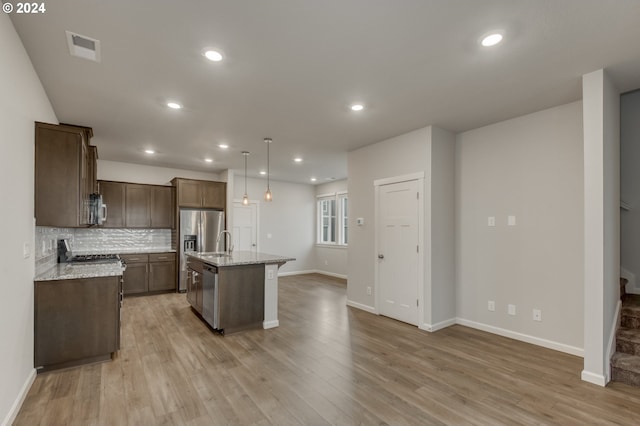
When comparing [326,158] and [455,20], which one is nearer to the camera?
[455,20]

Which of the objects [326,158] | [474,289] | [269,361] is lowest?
[269,361]

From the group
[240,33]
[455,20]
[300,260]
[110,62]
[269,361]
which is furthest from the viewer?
[300,260]

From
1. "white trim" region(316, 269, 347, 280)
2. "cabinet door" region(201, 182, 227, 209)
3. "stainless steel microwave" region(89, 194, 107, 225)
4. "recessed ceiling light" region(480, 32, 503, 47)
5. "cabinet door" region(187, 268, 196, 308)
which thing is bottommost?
"white trim" region(316, 269, 347, 280)

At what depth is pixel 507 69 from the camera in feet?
8.78

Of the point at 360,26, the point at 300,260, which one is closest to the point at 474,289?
the point at 360,26

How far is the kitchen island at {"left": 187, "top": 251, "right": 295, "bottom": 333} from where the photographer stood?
3957 millimetres

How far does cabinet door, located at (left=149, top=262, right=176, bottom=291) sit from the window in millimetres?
4188

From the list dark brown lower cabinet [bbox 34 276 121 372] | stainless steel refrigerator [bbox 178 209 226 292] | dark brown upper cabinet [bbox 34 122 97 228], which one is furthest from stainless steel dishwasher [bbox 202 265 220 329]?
stainless steel refrigerator [bbox 178 209 226 292]

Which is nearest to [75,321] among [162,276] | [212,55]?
[212,55]

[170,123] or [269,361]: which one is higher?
[170,123]

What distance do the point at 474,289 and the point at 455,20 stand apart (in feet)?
11.1

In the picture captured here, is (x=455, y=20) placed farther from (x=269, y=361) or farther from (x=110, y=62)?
(x=269, y=361)

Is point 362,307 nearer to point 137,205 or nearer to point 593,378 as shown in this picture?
Result: point 593,378

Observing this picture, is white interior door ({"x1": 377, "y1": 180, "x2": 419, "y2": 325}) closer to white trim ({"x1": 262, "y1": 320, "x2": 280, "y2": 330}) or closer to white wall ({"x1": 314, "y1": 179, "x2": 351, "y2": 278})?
white trim ({"x1": 262, "y1": 320, "x2": 280, "y2": 330})
